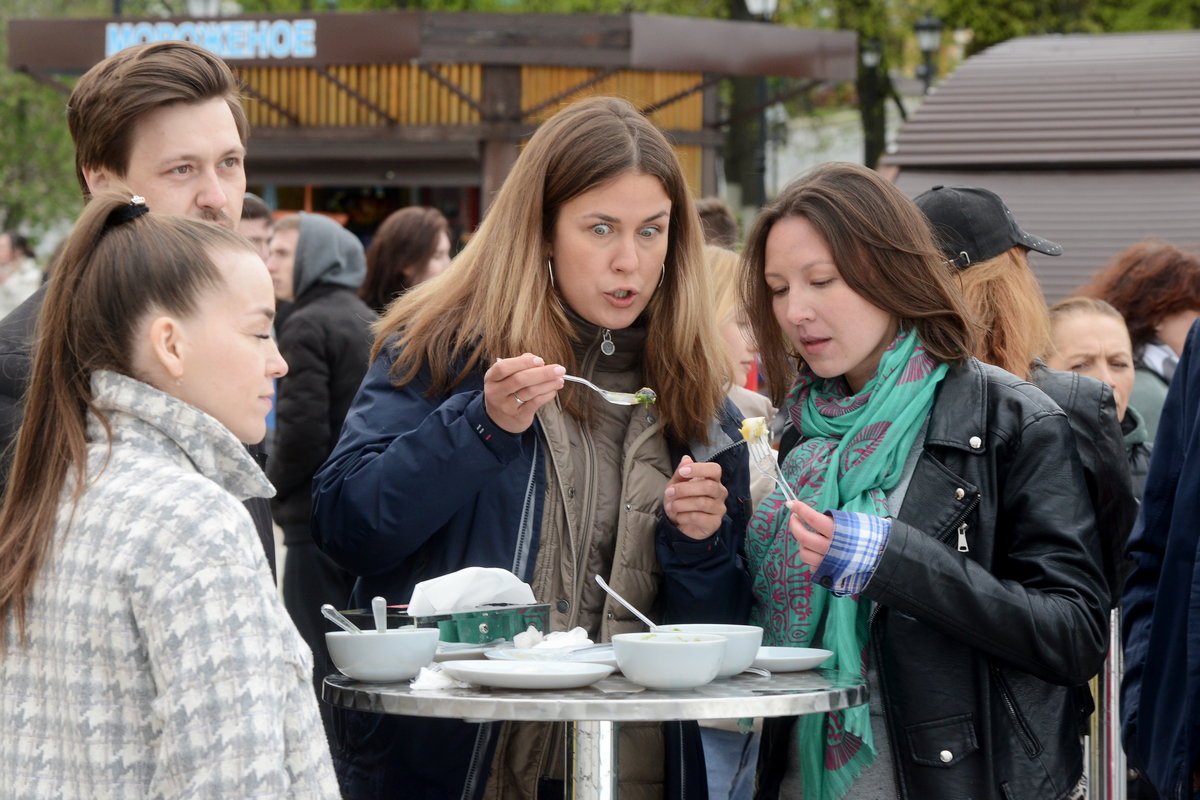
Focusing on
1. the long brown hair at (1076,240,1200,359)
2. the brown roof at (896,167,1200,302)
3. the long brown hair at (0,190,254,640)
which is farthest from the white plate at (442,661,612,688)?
the brown roof at (896,167,1200,302)

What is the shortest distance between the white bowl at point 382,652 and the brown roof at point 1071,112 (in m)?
5.96

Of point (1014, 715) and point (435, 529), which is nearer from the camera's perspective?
point (1014, 715)

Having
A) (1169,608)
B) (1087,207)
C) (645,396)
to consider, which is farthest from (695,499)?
(1087,207)

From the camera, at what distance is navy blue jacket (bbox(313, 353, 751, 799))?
3016mm

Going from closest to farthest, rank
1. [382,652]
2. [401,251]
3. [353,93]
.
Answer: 1. [382,652]
2. [401,251]
3. [353,93]

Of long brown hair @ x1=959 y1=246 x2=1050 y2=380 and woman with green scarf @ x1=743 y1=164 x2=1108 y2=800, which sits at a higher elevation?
long brown hair @ x1=959 y1=246 x2=1050 y2=380

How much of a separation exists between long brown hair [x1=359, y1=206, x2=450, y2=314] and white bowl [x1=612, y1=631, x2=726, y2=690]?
4498 mm

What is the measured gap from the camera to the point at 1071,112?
798 centimetres

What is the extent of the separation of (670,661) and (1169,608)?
1057 mm

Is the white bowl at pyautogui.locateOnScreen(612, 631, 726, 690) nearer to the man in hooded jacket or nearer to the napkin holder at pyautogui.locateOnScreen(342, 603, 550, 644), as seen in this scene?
the napkin holder at pyautogui.locateOnScreen(342, 603, 550, 644)

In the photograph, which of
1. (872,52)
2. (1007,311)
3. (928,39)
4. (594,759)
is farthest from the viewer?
(872,52)

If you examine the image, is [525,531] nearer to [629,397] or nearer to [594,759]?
[629,397]

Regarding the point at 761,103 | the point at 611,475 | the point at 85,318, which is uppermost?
the point at 761,103

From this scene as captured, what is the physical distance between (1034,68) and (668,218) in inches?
220
